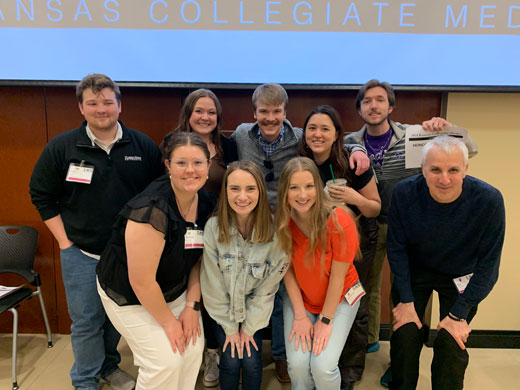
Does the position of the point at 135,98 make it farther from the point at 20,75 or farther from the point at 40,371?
the point at 40,371

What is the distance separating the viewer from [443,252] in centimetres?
172

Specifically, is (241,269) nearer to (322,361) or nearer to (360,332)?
(322,361)

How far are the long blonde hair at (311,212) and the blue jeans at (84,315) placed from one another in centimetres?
109

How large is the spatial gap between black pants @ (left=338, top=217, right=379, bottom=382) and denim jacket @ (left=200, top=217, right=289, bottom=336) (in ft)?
1.70

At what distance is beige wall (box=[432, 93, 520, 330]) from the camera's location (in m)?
2.39

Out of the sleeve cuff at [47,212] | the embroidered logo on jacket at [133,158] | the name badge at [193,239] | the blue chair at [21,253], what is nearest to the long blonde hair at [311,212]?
the name badge at [193,239]

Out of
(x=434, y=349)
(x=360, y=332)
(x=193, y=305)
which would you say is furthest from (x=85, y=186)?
(x=434, y=349)

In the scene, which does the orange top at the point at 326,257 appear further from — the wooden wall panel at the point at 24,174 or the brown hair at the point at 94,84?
the wooden wall panel at the point at 24,174

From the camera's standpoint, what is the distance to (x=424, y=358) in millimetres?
2385

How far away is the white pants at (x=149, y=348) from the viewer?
1.57m

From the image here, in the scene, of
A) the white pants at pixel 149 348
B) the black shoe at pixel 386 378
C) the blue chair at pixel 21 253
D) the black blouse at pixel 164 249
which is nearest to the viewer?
the black blouse at pixel 164 249

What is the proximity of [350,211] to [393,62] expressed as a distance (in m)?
1.20

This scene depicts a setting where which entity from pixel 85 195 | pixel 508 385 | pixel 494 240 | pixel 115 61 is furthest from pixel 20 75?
pixel 508 385

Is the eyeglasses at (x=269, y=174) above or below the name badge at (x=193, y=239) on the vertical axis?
above
